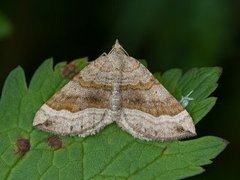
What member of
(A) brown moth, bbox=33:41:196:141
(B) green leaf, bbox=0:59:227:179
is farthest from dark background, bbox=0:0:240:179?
(B) green leaf, bbox=0:59:227:179

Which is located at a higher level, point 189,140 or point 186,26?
point 186,26

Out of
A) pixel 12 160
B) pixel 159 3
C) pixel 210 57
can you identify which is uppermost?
pixel 159 3

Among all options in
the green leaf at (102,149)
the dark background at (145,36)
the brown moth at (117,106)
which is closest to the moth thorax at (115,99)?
the brown moth at (117,106)

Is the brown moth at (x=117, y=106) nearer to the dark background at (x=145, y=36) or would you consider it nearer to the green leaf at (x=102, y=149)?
the green leaf at (x=102, y=149)

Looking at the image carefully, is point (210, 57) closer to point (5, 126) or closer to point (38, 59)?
point (38, 59)

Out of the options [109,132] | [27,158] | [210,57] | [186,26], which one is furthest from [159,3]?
[27,158]

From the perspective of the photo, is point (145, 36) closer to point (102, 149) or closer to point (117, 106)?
point (117, 106)

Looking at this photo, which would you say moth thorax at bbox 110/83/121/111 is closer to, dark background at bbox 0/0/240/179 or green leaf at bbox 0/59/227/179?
green leaf at bbox 0/59/227/179
